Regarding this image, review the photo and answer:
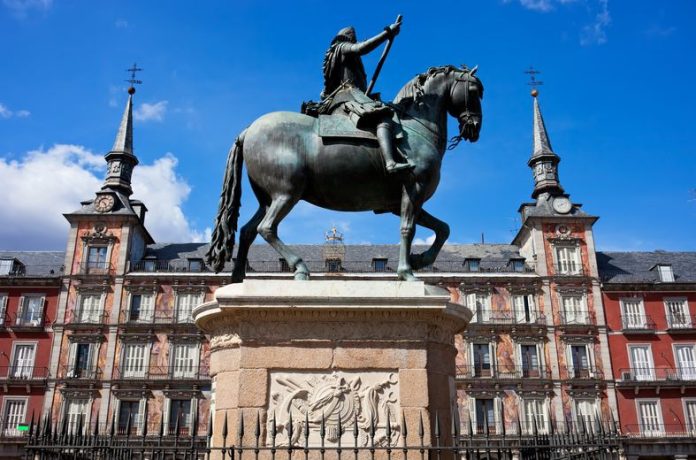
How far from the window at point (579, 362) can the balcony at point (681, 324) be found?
20.5ft

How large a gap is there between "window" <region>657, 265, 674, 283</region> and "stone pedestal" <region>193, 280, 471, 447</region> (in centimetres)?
4575

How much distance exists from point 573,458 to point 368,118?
4.17 metres

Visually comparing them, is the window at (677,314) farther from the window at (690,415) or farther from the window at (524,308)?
the window at (524,308)

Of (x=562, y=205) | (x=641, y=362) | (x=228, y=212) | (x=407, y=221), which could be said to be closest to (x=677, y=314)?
(x=641, y=362)

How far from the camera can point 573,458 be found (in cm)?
655

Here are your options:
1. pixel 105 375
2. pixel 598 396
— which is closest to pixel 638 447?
pixel 598 396

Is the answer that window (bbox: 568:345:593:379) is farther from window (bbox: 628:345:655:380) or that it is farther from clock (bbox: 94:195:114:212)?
clock (bbox: 94:195:114:212)

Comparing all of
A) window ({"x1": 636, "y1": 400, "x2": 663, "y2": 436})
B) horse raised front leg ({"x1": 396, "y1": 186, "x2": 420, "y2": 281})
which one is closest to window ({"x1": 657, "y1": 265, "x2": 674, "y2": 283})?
window ({"x1": 636, "y1": 400, "x2": 663, "y2": 436})

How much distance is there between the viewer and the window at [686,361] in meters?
42.9

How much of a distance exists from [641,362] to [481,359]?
11.0m

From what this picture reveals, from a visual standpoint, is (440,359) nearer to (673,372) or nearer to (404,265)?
(404,265)

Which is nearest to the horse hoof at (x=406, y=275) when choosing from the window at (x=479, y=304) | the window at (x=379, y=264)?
the window at (x=479, y=304)

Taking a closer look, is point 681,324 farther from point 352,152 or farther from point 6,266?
point 6,266

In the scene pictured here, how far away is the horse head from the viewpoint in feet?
23.3
